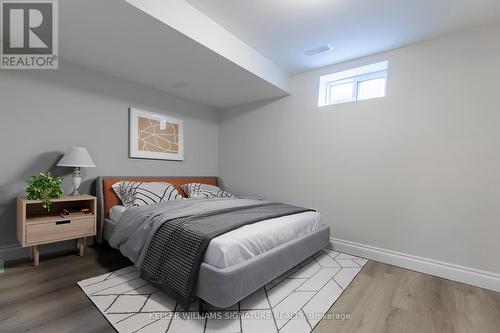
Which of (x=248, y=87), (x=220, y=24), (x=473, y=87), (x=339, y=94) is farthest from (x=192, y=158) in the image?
(x=473, y=87)

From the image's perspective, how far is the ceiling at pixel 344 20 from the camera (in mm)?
2100

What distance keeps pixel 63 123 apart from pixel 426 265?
174 inches

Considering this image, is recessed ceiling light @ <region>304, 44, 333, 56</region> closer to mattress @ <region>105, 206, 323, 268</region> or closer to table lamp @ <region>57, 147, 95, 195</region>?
mattress @ <region>105, 206, 323, 268</region>

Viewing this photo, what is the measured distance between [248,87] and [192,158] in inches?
63.7

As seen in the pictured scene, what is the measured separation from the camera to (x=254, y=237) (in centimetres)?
189

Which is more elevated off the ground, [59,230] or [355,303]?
[59,230]

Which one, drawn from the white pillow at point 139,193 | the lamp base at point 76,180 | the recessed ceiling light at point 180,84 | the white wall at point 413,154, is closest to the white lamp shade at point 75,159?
the lamp base at point 76,180

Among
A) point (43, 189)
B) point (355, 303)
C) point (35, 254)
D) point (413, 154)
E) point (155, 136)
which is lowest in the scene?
point (355, 303)

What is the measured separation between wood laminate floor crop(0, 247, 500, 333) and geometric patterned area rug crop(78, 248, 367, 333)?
3.2 inches

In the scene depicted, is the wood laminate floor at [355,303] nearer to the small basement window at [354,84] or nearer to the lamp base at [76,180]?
the lamp base at [76,180]

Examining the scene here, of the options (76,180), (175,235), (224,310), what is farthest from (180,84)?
(224,310)

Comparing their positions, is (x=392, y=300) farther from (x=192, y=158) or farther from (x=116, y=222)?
(x=192, y=158)

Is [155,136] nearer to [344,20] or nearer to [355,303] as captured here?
[344,20]

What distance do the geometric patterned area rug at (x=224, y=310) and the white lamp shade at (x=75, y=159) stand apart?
1.22m
